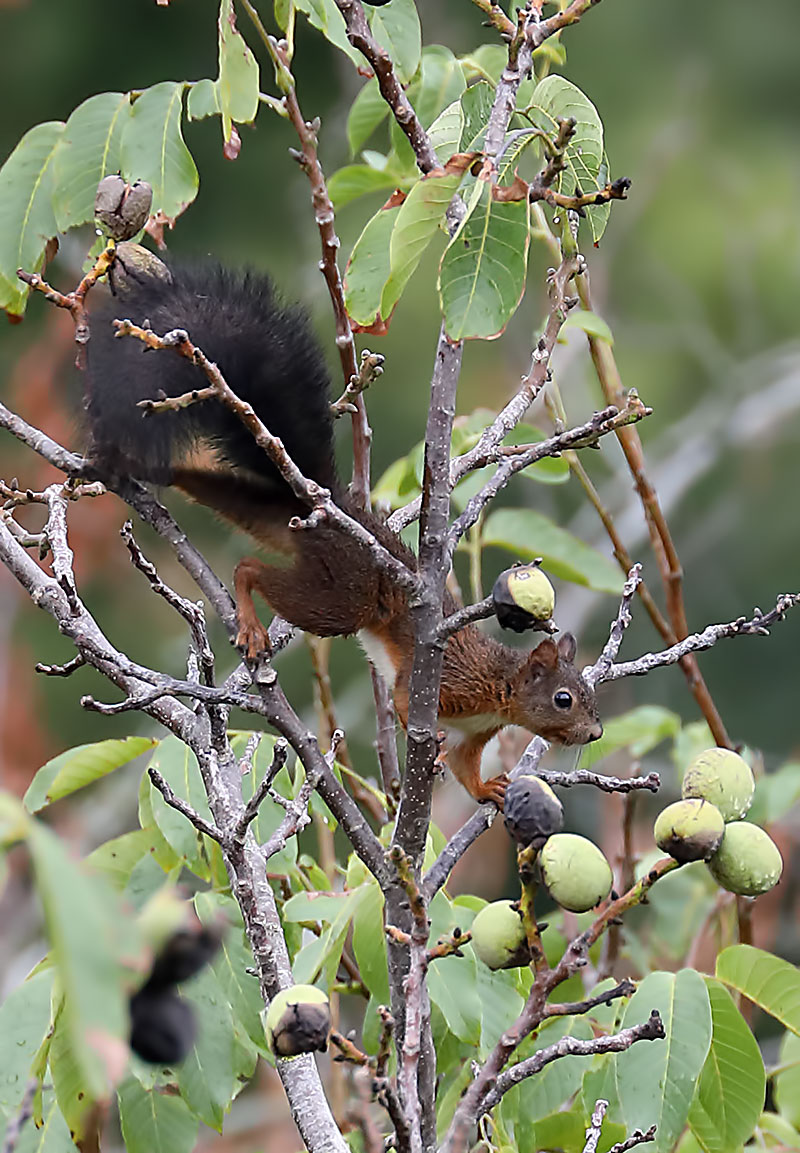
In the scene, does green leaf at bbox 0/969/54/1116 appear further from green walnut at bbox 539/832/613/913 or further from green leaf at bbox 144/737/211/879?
green walnut at bbox 539/832/613/913

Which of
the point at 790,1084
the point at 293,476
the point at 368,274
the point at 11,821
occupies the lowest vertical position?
the point at 790,1084

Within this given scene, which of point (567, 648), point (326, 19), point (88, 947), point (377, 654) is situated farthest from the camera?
point (567, 648)

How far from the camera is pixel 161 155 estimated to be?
1617mm

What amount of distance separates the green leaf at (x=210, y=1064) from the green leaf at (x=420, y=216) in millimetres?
680

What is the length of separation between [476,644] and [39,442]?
1.31m

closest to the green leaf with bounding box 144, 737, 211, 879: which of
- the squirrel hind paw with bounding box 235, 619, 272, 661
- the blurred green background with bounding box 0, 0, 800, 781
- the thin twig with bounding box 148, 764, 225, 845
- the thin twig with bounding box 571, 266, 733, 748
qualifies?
the squirrel hind paw with bounding box 235, 619, 272, 661

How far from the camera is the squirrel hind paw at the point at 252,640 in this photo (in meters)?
1.53

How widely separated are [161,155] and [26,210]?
18 cm

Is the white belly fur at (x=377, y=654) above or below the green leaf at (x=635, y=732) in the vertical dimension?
above

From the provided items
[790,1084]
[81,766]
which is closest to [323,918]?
[81,766]

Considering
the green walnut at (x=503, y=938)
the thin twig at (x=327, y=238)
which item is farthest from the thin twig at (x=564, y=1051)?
the thin twig at (x=327, y=238)

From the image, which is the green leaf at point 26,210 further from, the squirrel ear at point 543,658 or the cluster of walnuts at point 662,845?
the squirrel ear at point 543,658

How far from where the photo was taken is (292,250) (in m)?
7.74

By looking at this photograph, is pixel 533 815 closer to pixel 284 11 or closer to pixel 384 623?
pixel 284 11
